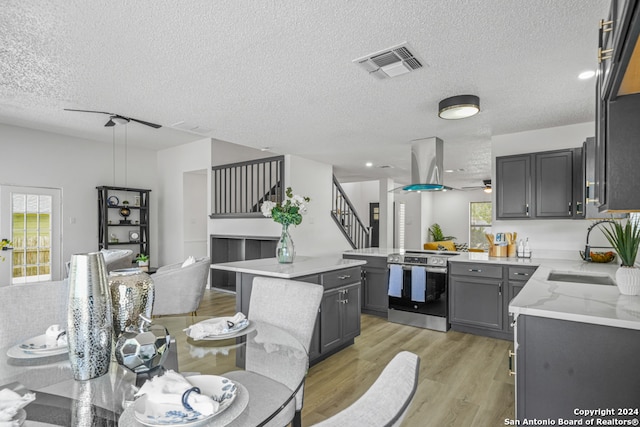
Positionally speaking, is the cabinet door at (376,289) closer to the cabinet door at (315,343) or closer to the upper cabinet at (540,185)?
the upper cabinet at (540,185)

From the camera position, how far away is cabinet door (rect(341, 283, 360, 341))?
3.32 m

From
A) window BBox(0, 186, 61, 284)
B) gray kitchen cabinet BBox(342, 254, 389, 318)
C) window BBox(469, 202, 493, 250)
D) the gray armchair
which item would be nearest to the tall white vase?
gray kitchen cabinet BBox(342, 254, 389, 318)

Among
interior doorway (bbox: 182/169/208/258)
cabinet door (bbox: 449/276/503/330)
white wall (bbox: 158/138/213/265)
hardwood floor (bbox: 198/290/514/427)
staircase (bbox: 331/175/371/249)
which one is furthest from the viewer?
staircase (bbox: 331/175/371/249)

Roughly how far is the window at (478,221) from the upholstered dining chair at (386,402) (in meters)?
11.6

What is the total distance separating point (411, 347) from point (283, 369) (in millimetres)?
2492

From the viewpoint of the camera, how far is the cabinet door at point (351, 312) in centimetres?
332

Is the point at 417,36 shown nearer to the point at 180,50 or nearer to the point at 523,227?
the point at 180,50

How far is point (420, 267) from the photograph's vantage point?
164 inches

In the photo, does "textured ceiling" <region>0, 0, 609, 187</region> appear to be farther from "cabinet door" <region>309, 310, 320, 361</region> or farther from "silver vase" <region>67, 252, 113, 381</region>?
"cabinet door" <region>309, 310, 320, 361</region>

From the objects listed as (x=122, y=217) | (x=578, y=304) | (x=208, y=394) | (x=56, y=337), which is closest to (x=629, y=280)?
(x=578, y=304)

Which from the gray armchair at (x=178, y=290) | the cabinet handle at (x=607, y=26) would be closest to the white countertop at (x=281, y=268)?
the gray armchair at (x=178, y=290)

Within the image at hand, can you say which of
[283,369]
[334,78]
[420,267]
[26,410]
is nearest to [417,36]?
[334,78]

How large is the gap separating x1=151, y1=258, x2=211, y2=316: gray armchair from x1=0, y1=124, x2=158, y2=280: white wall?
3583 millimetres

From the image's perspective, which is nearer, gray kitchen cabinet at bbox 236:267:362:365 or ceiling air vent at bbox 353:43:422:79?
ceiling air vent at bbox 353:43:422:79
